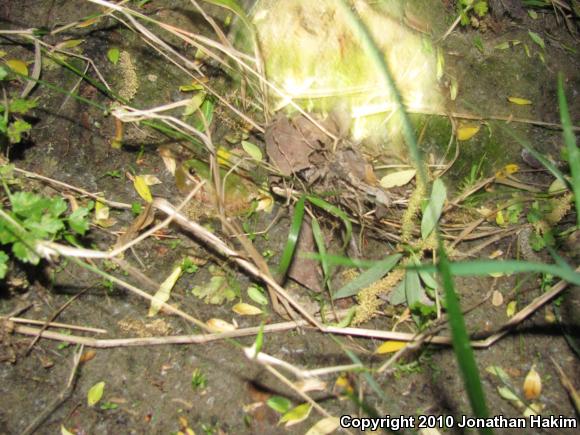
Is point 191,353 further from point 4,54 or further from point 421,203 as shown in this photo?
point 4,54

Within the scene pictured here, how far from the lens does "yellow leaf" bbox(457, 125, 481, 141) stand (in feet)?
5.20

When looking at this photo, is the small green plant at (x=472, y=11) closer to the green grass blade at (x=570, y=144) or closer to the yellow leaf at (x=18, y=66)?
the green grass blade at (x=570, y=144)

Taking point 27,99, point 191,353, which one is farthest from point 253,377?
point 27,99

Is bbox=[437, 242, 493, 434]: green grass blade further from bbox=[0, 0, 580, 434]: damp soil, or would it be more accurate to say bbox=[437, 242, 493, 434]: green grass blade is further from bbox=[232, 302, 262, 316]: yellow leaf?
bbox=[232, 302, 262, 316]: yellow leaf

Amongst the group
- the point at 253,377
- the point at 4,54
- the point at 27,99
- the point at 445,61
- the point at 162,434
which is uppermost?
the point at 445,61

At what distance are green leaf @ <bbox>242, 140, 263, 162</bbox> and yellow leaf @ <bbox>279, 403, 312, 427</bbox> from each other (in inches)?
30.7

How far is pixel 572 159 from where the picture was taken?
1.06 meters

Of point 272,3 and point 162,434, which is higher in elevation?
point 272,3

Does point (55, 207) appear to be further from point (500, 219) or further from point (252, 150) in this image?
point (500, 219)

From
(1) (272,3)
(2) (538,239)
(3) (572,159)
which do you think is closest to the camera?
(3) (572,159)

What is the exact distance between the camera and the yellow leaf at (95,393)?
1.17m

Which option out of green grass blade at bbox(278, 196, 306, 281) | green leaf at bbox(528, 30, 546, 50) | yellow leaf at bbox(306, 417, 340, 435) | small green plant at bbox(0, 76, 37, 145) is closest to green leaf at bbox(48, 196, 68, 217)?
small green plant at bbox(0, 76, 37, 145)

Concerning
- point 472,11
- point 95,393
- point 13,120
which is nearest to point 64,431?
point 95,393

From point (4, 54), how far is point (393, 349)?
1.57m
